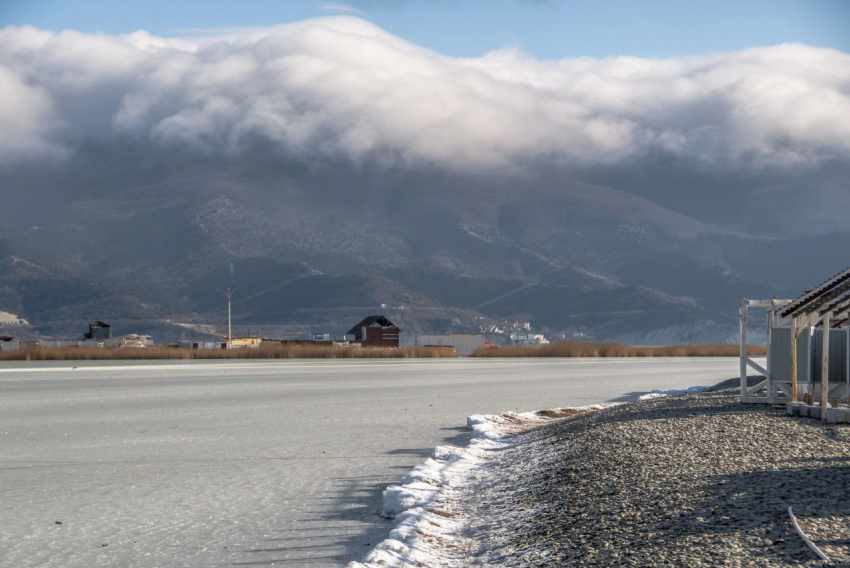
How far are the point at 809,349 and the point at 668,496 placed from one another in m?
8.53

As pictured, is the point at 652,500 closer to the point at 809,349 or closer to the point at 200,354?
the point at 809,349

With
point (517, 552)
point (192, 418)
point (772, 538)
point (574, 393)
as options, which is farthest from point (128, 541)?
point (574, 393)

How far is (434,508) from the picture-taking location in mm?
10891

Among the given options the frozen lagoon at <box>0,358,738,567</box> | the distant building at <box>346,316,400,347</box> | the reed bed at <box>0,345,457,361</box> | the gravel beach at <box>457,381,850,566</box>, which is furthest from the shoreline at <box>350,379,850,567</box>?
the distant building at <box>346,316,400,347</box>

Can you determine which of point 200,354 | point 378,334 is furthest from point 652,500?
point 378,334

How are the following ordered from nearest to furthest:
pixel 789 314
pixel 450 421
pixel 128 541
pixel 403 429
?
1. pixel 128 541
2. pixel 789 314
3. pixel 403 429
4. pixel 450 421

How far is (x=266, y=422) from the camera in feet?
69.3

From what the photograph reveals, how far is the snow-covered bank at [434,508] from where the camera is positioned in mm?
8812

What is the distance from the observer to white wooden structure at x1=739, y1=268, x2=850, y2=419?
16375 millimetres

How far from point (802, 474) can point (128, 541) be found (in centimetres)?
644

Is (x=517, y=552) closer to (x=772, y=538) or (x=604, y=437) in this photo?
(x=772, y=538)

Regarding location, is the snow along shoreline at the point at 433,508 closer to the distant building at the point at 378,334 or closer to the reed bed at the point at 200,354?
the reed bed at the point at 200,354

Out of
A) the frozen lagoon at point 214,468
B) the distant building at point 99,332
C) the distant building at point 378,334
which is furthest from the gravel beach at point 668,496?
the distant building at point 99,332

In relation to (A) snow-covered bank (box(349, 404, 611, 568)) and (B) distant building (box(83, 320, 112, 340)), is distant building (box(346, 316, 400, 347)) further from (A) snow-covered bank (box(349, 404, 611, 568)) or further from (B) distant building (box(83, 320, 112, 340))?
(A) snow-covered bank (box(349, 404, 611, 568))
